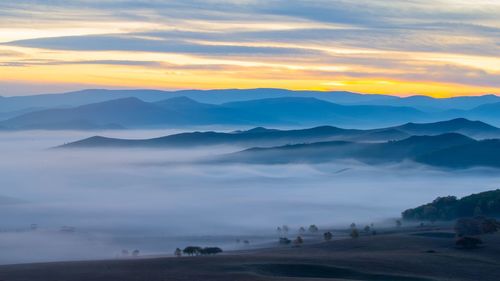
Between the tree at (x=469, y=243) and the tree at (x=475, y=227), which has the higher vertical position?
the tree at (x=475, y=227)

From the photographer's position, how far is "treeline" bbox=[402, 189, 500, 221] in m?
124

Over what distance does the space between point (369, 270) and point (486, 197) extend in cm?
8062

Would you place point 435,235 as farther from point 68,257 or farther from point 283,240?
point 68,257

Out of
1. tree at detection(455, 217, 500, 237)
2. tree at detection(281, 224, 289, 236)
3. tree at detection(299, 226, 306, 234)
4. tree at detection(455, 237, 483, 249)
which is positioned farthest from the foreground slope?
tree at detection(281, 224, 289, 236)

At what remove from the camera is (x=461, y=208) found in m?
129

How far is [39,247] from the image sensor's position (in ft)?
395

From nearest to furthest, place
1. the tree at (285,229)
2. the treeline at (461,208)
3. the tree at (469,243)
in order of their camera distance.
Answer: the tree at (469,243)
the treeline at (461,208)
the tree at (285,229)

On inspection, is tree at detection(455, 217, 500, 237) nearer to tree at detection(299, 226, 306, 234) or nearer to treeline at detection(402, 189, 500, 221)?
treeline at detection(402, 189, 500, 221)

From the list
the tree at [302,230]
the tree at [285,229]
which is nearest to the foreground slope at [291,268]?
the tree at [302,230]

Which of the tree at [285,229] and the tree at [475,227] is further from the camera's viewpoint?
the tree at [285,229]

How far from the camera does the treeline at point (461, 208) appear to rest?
408ft

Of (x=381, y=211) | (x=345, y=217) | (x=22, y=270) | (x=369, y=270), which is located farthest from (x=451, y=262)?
(x=381, y=211)

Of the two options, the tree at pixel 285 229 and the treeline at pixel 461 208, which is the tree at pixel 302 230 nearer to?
the tree at pixel 285 229

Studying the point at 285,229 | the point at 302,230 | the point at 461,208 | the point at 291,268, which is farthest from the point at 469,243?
the point at 285,229
